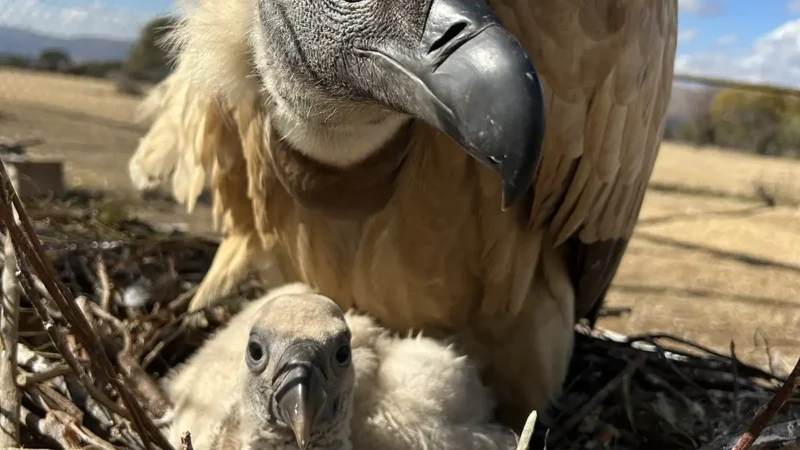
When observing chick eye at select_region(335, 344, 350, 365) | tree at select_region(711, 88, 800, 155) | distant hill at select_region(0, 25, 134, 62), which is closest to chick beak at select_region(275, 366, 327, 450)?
chick eye at select_region(335, 344, 350, 365)

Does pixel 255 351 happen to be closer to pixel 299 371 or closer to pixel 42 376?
pixel 299 371

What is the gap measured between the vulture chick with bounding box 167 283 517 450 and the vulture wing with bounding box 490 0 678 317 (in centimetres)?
50

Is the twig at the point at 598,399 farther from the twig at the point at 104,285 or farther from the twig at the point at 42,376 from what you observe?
the twig at the point at 104,285

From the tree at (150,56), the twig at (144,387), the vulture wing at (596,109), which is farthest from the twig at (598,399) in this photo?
the tree at (150,56)

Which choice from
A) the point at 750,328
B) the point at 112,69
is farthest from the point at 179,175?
the point at 112,69

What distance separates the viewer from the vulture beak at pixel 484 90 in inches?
42.8

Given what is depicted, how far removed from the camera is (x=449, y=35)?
1.16 metres

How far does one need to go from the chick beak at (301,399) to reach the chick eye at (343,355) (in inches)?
4.2

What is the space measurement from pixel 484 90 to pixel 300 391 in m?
0.70

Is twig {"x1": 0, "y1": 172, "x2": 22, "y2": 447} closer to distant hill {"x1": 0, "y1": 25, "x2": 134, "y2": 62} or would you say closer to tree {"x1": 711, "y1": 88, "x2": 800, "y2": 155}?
distant hill {"x1": 0, "y1": 25, "x2": 134, "y2": 62}

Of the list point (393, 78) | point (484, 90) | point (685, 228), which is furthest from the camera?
point (685, 228)

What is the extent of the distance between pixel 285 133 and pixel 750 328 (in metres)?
2.96

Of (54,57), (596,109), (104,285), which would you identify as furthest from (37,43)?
(54,57)

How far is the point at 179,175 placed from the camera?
2490mm
